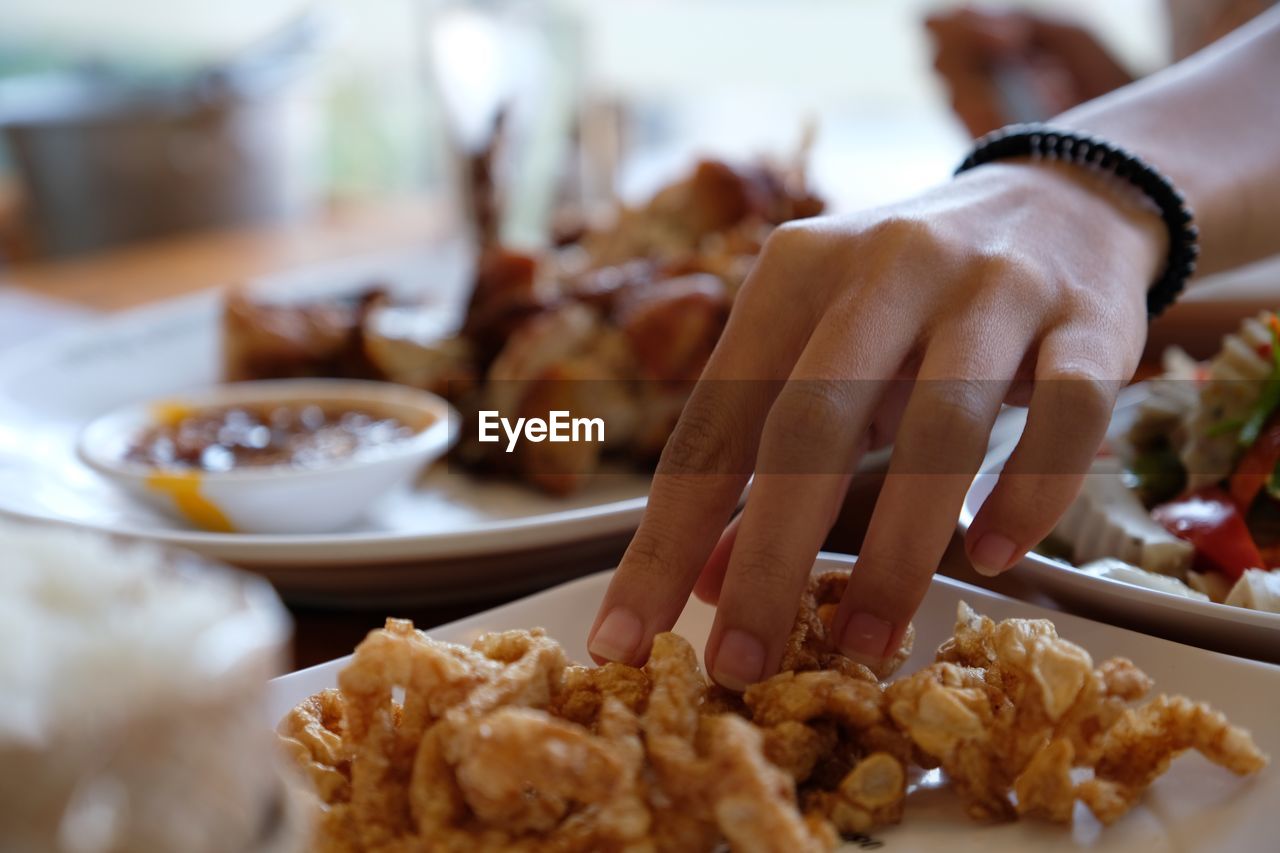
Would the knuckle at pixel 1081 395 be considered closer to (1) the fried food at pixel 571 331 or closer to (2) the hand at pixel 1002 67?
(1) the fried food at pixel 571 331

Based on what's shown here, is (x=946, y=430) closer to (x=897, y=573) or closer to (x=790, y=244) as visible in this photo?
(x=897, y=573)

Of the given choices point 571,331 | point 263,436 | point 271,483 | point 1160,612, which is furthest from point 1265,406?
point 263,436

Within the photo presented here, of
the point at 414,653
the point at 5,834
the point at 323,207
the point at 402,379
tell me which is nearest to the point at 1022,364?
the point at 414,653

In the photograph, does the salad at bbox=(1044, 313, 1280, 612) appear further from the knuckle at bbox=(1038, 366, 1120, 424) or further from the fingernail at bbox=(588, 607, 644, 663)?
the fingernail at bbox=(588, 607, 644, 663)

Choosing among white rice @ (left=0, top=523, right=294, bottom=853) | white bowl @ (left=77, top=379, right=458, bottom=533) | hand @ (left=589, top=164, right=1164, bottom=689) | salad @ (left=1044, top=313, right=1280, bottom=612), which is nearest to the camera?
white rice @ (left=0, top=523, right=294, bottom=853)

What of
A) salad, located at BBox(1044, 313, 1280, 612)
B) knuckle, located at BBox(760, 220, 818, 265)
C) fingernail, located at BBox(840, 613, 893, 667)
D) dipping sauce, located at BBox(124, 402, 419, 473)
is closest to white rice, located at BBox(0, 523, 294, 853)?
fingernail, located at BBox(840, 613, 893, 667)
